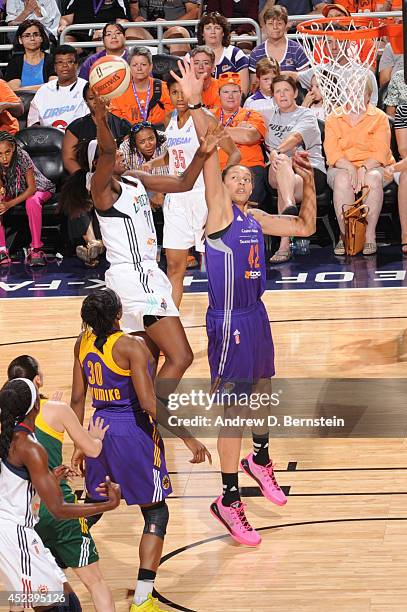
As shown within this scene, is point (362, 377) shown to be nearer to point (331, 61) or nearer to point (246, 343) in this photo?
point (246, 343)

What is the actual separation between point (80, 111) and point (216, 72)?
1570 mm

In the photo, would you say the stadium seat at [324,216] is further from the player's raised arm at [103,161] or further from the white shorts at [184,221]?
the player's raised arm at [103,161]

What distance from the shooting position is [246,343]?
6570mm

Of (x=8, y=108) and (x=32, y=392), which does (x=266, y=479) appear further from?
(x=8, y=108)

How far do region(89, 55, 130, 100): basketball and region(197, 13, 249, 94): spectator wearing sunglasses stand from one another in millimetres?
5335

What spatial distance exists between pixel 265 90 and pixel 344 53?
5.59 feet

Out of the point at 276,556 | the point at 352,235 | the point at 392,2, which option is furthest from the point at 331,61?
the point at 276,556

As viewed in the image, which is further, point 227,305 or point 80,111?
point 80,111

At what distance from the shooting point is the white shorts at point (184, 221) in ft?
31.1

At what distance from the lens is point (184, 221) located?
31.1 feet

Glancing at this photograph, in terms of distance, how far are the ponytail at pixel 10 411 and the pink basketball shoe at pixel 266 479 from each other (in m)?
2.24

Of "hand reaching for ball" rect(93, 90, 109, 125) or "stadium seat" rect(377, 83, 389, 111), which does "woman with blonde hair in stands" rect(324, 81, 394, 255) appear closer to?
"stadium seat" rect(377, 83, 389, 111)

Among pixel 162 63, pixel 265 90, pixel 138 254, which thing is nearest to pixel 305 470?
pixel 138 254

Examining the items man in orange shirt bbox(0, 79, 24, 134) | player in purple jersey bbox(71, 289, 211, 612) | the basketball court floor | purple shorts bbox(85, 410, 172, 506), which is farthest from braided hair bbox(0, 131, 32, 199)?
purple shorts bbox(85, 410, 172, 506)
